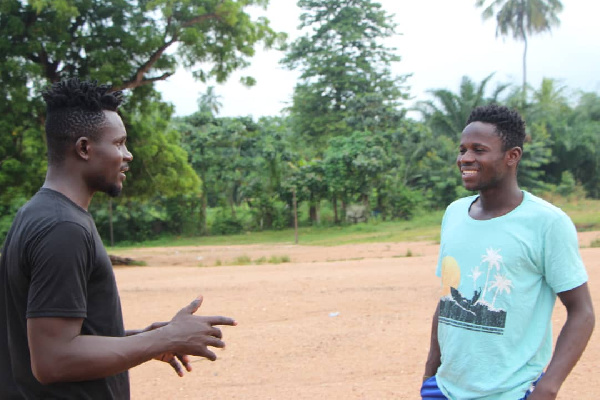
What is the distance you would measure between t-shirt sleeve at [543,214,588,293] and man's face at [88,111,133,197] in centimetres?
160

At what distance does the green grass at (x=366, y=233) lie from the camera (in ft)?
76.5

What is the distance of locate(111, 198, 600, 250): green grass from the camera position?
23325 mm

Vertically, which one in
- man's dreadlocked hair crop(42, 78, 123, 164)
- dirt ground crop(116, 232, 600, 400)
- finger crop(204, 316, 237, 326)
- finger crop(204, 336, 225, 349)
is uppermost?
man's dreadlocked hair crop(42, 78, 123, 164)

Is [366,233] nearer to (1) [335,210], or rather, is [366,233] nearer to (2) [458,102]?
(1) [335,210]

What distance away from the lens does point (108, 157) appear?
2205 mm

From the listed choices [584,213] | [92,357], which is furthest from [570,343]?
[584,213]

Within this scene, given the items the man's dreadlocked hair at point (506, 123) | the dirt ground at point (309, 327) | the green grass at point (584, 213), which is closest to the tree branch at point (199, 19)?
the dirt ground at point (309, 327)

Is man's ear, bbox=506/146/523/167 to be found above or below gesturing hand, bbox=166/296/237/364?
above

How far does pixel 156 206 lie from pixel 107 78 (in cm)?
1428

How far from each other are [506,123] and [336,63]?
3303cm

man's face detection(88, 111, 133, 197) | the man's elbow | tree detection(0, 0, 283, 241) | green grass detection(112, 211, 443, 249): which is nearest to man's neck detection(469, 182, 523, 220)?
man's face detection(88, 111, 133, 197)

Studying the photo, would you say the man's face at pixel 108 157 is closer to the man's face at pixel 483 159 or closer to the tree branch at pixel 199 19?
the man's face at pixel 483 159

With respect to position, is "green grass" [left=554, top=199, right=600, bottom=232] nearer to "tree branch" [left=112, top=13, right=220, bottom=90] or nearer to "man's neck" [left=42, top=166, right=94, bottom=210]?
"tree branch" [left=112, top=13, right=220, bottom=90]

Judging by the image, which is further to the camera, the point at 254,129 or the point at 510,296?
the point at 254,129
